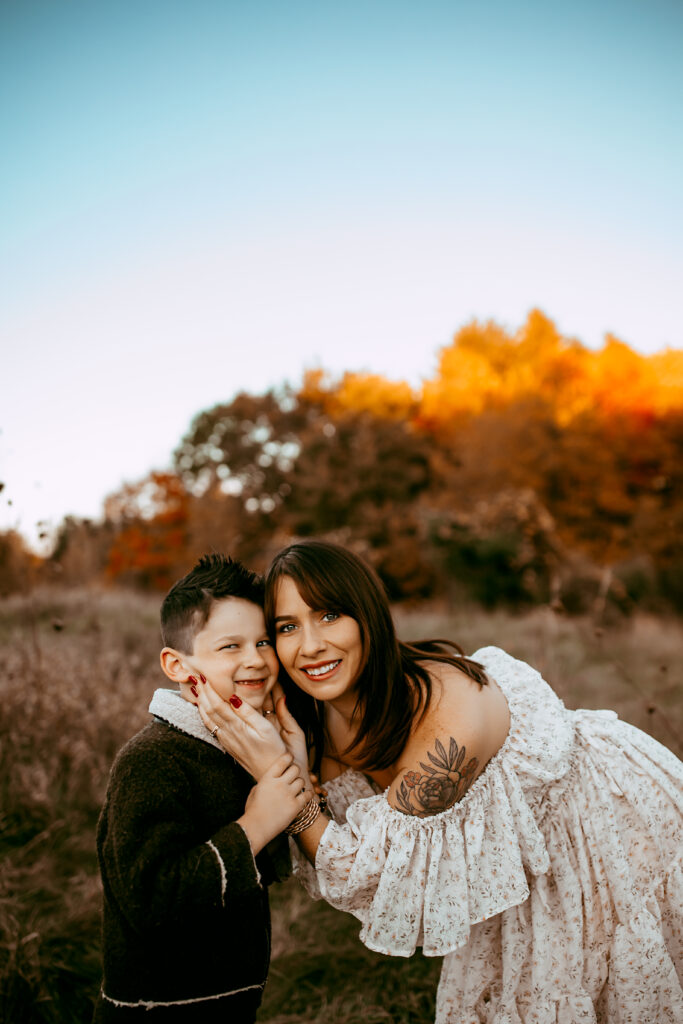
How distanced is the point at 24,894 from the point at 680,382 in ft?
75.8

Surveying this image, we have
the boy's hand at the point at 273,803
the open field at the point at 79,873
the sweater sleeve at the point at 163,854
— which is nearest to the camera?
the sweater sleeve at the point at 163,854

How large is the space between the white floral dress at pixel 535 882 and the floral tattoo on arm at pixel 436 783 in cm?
4

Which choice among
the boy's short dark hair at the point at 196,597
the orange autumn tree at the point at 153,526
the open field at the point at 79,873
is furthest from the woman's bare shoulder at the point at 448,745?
the orange autumn tree at the point at 153,526

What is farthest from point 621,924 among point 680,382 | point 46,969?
point 680,382

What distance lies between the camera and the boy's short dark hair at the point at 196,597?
186 centimetres

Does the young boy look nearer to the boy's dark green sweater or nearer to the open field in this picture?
the boy's dark green sweater

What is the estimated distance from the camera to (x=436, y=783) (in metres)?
1.88

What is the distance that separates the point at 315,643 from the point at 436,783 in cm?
52

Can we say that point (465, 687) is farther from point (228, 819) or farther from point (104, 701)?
point (104, 701)

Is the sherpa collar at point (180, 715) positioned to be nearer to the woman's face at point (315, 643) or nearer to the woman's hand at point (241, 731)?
the woman's hand at point (241, 731)

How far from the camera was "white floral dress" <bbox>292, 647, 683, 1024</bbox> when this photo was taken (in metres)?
1.84

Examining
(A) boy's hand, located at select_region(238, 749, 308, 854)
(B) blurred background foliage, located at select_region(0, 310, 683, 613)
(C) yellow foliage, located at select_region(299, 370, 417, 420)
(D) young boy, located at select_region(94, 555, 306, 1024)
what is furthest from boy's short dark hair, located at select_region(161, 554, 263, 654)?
(C) yellow foliage, located at select_region(299, 370, 417, 420)

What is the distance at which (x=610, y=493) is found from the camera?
1803cm

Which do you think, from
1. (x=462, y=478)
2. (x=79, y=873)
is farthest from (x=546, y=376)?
(x=79, y=873)
